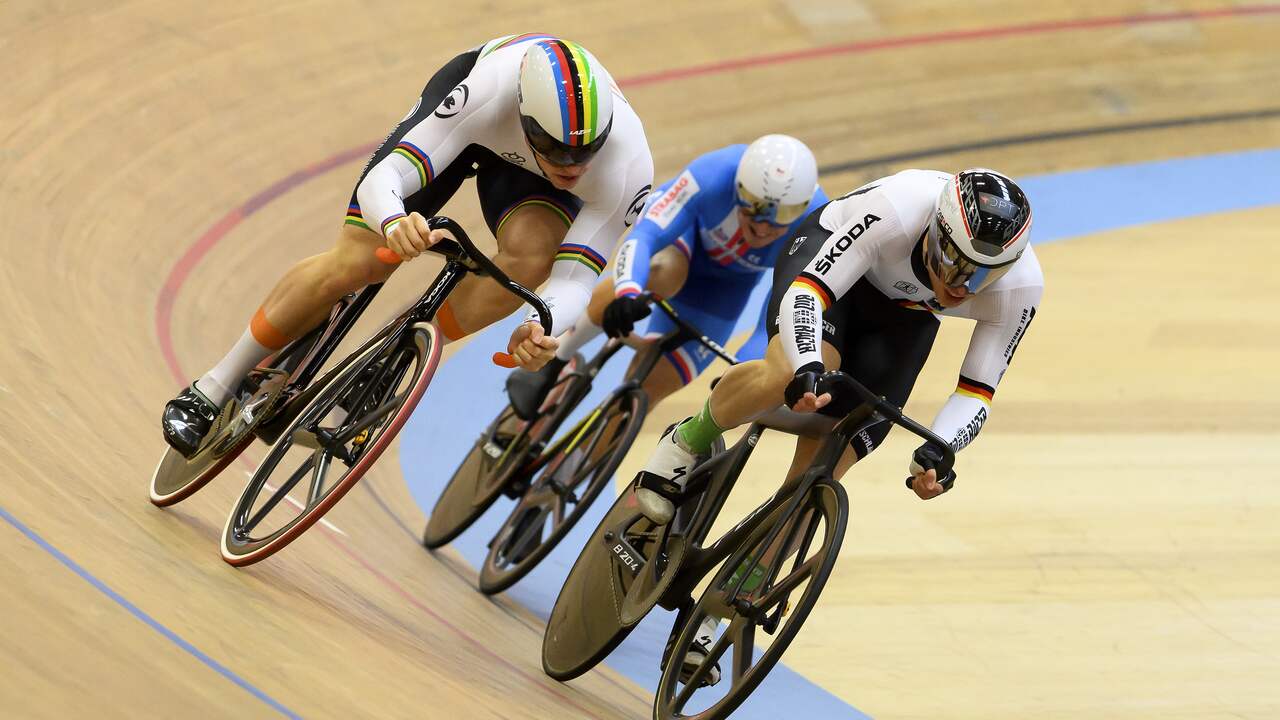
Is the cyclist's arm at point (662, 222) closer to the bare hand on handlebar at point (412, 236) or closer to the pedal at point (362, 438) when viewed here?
the pedal at point (362, 438)

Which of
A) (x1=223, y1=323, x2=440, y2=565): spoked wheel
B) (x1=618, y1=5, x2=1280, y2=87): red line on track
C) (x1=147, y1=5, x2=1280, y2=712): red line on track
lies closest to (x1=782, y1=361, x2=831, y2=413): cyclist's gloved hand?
(x1=223, y1=323, x2=440, y2=565): spoked wheel

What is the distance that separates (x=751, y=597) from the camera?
328 cm

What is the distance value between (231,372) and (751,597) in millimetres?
1432

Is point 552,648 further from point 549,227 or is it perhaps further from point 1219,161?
point 1219,161

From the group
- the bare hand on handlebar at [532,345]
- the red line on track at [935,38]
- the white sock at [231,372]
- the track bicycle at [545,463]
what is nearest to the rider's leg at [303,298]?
the white sock at [231,372]

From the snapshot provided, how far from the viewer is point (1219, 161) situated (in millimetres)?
8828

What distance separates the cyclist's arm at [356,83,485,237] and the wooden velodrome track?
0.93 m

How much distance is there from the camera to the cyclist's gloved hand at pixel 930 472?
3152mm

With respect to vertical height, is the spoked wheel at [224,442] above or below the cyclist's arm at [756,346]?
above

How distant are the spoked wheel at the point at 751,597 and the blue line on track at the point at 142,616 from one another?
3.41ft

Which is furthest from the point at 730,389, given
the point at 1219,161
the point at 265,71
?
the point at 1219,161

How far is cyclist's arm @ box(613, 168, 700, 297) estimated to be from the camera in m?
4.42

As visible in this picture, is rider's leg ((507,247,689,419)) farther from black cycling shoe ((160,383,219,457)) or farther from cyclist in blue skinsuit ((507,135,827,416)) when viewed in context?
black cycling shoe ((160,383,219,457))

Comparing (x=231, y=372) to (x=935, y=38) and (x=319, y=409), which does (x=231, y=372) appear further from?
(x=935, y=38)
